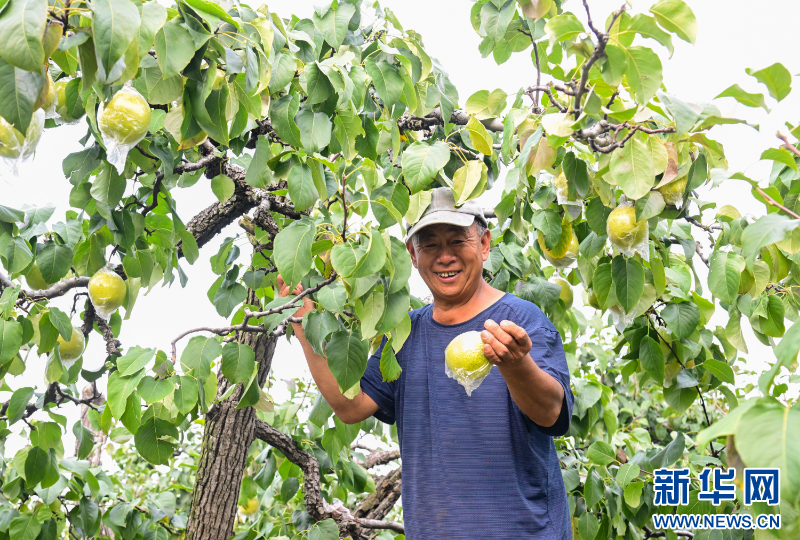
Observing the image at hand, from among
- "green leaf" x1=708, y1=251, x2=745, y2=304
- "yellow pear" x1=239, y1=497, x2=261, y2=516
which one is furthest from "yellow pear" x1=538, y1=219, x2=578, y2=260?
"yellow pear" x1=239, y1=497, x2=261, y2=516

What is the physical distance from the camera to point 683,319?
1.78 m

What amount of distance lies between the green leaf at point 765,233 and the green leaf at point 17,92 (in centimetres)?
97

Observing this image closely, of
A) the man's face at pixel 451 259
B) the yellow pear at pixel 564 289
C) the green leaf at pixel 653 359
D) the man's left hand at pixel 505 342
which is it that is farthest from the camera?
the yellow pear at pixel 564 289

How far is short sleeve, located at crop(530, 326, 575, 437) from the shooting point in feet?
4.91

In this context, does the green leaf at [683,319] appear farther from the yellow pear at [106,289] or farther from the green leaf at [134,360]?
the yellow pear at [106,289]

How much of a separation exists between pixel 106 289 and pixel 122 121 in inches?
29.7

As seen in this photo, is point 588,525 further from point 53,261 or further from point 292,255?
point 53,261

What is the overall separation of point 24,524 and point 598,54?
2170 millimetres

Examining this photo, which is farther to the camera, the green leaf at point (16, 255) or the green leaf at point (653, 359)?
the green leaf at point (653, 359)

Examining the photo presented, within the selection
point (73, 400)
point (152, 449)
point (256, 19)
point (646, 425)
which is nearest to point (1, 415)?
point (73, 400)

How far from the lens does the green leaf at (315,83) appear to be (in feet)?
4.36

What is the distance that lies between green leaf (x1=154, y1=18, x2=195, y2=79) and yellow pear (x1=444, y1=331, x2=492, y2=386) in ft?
2.51

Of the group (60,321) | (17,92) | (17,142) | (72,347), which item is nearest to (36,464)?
(72,347)

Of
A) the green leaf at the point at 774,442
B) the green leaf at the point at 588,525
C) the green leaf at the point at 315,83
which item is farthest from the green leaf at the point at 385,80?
the green leaf at the point at 588,525
